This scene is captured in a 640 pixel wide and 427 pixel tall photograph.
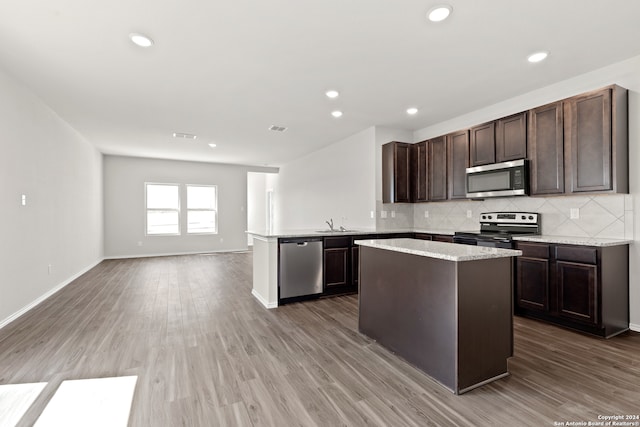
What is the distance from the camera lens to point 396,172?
4.87m

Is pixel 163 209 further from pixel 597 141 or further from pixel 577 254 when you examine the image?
pixel 597 141

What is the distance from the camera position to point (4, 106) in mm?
3045

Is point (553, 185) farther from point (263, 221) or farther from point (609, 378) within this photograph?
point (263, 221)

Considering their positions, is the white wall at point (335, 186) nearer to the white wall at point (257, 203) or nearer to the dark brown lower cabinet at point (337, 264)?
the dark brown lower cabinet at point (337, 264)

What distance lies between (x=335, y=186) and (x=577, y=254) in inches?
164

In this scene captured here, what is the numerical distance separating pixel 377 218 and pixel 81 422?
4242mm

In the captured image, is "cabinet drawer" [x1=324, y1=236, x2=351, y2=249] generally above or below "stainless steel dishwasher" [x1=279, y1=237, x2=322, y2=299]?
above

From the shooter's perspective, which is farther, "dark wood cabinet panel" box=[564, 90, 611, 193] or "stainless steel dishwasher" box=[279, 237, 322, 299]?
"stainless steel dishwasher" box=[279, 237, 322, 299]

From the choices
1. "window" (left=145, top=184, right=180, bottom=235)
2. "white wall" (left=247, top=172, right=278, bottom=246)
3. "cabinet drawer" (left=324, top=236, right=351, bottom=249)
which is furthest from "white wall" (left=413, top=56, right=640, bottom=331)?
"white wall" (left=247, top=172, right=278, bottom=246)

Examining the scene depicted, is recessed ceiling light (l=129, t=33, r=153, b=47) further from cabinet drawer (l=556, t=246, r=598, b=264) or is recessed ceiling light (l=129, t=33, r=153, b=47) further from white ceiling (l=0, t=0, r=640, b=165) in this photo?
cabinet drawer (l=556, t=246, r=598, b=264)

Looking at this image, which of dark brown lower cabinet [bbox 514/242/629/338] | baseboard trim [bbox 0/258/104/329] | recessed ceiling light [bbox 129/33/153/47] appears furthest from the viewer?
baseboard trim [bbox 0/258/104/329]

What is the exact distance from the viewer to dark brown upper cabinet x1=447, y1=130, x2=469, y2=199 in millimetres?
4250

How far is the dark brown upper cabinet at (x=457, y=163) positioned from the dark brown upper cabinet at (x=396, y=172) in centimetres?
69

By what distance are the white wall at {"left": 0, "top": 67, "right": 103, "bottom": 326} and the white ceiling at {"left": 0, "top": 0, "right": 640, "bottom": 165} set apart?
381 millimetres
